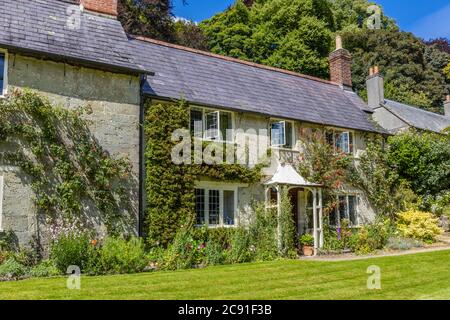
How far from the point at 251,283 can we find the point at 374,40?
4579 cm

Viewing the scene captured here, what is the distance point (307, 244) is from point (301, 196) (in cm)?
225

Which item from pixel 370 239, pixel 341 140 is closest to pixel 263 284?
pixel 370 239

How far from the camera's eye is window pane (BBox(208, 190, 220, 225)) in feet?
52.1

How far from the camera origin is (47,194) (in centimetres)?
1231

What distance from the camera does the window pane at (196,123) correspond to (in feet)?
52.2

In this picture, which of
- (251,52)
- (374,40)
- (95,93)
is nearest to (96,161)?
(95,93)

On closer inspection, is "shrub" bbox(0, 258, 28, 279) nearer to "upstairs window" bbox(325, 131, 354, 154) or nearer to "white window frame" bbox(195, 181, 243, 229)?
"white window frame" bbox(195, 181, 243, 229)

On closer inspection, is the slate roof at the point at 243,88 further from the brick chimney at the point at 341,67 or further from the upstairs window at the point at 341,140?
the brick chimney at the point at 341,67

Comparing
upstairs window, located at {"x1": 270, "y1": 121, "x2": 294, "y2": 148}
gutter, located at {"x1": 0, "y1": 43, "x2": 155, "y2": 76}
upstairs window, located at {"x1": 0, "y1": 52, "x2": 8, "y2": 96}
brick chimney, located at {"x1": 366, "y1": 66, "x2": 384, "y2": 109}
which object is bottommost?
upstairs window, located at {"x1": 270, "y1": 121, "x2": 294, "y2": 148}

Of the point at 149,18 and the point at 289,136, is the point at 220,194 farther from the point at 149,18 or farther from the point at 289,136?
the point at 149,18

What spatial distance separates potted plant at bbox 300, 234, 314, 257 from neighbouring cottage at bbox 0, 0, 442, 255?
0.98 ft

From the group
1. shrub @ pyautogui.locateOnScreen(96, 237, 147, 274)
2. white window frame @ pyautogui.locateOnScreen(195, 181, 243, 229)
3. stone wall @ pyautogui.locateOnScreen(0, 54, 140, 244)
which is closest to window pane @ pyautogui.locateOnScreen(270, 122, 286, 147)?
white window frame @ pyautogui.locateOnScreen(195, 181, 243, 229)

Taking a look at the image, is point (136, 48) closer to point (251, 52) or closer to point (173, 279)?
point (173, 279)

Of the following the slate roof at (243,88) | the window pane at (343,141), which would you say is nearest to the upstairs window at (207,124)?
the slate roof at (243,88)
